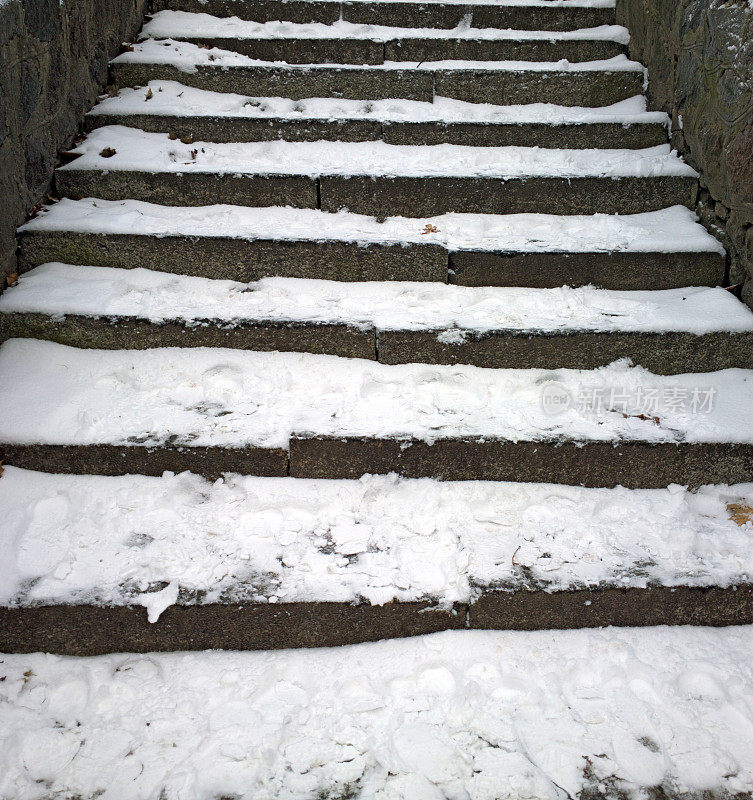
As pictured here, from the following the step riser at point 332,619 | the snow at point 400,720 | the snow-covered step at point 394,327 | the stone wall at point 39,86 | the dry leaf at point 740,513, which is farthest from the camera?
the stone wall at point 39,86

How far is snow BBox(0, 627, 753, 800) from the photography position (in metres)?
1.53

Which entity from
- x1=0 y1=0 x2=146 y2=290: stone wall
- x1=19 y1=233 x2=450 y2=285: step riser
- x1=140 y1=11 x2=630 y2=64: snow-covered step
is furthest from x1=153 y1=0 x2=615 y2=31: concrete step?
x1=19 y1=233 x2=450 y2=285: step riser

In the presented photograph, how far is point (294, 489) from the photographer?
7.06ft

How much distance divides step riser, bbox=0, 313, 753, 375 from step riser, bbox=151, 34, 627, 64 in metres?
2.07

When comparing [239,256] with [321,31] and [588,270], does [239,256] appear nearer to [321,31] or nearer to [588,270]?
[588,270]

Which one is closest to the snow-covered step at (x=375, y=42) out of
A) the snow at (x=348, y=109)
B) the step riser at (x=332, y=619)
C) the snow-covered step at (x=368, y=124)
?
the snow at (x=348, y=109)

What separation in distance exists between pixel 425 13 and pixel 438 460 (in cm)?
311

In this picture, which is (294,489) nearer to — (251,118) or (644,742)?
(644,742)

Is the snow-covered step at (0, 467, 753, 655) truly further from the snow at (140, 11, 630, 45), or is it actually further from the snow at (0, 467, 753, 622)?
the snow at (140, 11, 630, 45)

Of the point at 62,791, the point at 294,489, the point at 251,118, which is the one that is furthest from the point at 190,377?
the point at 251,118

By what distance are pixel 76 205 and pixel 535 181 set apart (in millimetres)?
2168

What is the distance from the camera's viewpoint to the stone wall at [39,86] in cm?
253

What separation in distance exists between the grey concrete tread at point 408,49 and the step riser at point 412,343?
2068 mm

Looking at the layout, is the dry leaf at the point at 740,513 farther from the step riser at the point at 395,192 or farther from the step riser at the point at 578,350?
the step riser at the point at 395,192
